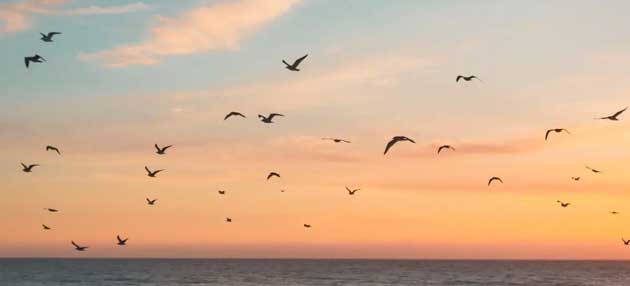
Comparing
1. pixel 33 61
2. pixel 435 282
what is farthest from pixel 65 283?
pixel 33 61

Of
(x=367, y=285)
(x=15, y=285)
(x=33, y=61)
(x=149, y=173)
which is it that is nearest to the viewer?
(x=33, y=61)

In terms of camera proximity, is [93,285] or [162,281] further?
[162,281]

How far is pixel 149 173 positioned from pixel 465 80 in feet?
76.7

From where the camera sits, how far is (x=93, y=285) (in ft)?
447

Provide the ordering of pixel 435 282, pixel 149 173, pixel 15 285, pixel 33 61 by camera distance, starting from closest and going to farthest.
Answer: pixel 33 61
pixel 149 173
pixel 15 285
pixel 435 282

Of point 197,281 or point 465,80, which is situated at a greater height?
point 197,281

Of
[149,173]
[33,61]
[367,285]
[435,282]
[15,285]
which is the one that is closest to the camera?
[33,61]

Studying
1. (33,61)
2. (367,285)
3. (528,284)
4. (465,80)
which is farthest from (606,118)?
(528,284)

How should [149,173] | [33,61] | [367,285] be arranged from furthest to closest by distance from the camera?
[367,285]
[149,173]
[33,61]

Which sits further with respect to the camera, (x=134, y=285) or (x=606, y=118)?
(x=134, y=285)

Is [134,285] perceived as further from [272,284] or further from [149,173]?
[149,173]

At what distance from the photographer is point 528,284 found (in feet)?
492

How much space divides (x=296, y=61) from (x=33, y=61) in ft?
41.6

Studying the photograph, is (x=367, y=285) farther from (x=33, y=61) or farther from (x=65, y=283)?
(x=33, y=61)
